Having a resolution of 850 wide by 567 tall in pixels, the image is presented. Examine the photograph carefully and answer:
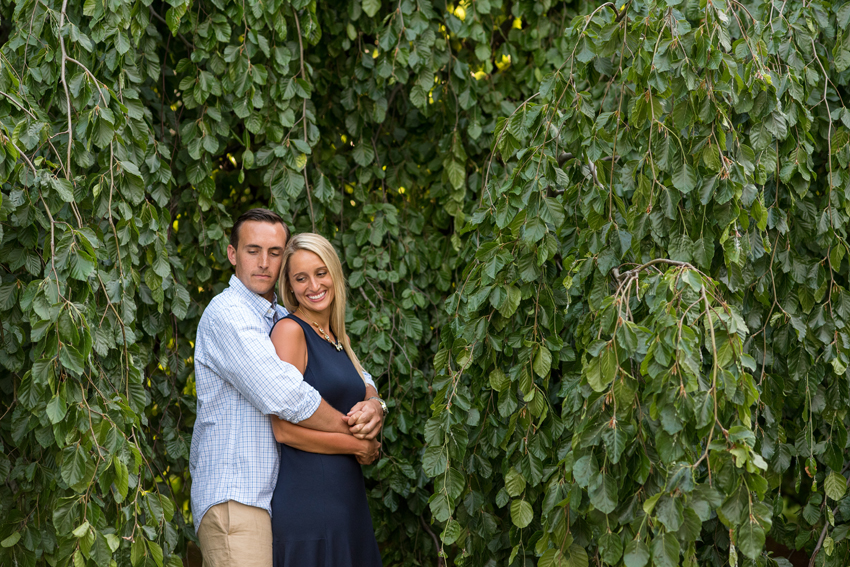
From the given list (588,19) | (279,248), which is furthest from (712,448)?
(279,248)

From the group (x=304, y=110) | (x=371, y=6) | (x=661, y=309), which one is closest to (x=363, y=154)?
(x=304, y=110)

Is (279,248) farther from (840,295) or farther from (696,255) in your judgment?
(840,295)

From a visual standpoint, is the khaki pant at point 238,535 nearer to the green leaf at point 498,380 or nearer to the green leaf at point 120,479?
the green leaf at point 120,479

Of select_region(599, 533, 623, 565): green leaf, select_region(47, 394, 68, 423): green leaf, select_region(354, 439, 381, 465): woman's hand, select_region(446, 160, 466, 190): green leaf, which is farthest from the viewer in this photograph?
select_region(446, 160, 466, 190): green leaf

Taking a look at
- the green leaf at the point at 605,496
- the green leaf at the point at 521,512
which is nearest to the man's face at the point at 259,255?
the green leaf at the point at 521,512

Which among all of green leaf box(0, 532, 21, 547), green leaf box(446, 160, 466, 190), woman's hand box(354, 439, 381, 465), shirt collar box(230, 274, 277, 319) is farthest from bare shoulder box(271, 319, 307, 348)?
green leaf box(446, 160, 466, 190)

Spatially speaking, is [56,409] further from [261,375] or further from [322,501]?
[322,501]

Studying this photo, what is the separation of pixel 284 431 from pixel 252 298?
0.34 m

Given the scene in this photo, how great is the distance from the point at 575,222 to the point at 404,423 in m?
0.80

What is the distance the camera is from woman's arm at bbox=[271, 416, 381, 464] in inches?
65.6

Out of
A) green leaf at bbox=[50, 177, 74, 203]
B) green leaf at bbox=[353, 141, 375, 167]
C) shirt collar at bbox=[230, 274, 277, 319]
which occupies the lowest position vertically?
shirt collar at bbox=[230, 274, 277, 319]

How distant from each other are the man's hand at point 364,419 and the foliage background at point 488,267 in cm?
18

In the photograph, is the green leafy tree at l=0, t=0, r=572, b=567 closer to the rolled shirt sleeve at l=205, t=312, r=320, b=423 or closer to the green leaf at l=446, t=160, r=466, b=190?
the green leaf at l=446, t=160, r=466, b=190

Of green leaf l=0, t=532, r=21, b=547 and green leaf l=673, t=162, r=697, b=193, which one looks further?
green leaf l=0, t=532, r=21, b=547
